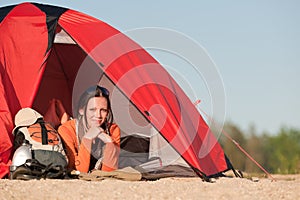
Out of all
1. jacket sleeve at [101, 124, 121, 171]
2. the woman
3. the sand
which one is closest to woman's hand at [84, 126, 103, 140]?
the woman

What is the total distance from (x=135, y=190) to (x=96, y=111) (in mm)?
1459

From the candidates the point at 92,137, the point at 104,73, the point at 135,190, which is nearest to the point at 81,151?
the point at 92,137

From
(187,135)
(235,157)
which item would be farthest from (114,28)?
(235,157)

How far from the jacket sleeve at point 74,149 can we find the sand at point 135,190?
0.68m

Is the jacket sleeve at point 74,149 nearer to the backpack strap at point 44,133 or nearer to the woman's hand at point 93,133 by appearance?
the woman's hand at point 93,133

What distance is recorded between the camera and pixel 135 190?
4164 mm

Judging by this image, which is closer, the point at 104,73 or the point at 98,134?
the point at 98,134

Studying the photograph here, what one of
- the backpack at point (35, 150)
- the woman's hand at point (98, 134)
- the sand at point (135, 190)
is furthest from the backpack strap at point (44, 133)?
the sand at point (135, 190)

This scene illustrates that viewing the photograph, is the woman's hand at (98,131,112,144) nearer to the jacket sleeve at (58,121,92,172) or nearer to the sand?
the jacket sleeve at (58,121,92,172)

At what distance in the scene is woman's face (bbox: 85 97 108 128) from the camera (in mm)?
5469

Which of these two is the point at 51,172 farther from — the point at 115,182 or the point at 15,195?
the point at 15,195

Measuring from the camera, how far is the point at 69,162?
17.5 ft

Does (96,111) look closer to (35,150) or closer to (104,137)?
(104,137)

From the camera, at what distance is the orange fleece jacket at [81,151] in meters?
5.25
